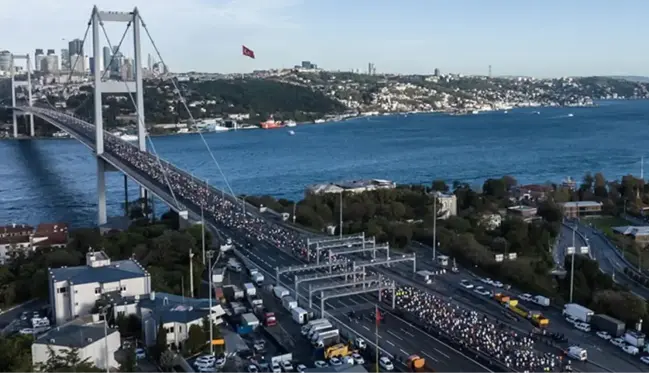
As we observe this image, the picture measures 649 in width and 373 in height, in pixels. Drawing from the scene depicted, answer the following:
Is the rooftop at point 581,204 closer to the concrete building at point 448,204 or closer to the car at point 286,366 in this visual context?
the concrete building at point 448,204

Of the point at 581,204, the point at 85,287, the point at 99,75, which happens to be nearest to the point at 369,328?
the point at 85,287

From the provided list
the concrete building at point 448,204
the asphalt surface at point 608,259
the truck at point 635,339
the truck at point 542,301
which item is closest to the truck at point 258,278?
the truck at point 542,301

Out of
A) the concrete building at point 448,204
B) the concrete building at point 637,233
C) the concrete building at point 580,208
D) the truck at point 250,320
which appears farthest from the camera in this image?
the concrete building at point 580,208

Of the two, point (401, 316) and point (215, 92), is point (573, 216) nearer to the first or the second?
point (401, 316)

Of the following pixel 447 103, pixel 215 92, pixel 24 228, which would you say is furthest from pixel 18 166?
pixel 447 103

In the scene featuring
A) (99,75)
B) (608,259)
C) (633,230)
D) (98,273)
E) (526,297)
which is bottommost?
(608,259)

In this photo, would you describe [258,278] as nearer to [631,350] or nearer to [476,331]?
[476,331]

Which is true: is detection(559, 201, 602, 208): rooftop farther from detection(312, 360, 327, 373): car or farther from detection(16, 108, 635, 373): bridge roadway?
detection(312, 360, 327, 373): car
